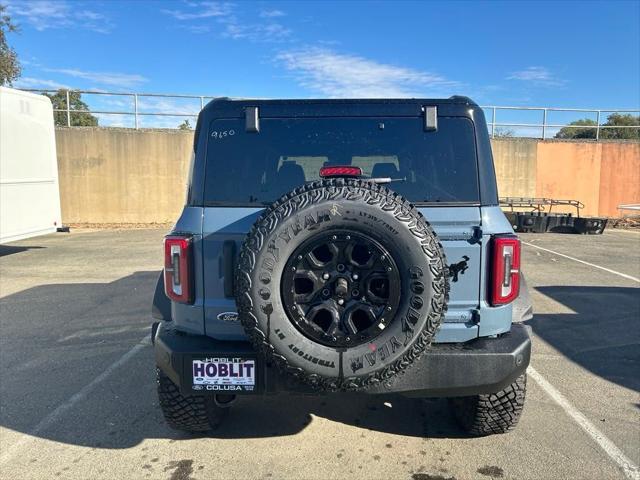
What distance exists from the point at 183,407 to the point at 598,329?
4922 millimetres

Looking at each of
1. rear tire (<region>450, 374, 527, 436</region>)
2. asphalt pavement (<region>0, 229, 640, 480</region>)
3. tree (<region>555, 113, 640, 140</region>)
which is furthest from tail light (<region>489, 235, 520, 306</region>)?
tree (<region>555, 113, 640, 140</region>)

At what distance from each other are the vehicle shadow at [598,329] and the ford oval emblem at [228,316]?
346cm

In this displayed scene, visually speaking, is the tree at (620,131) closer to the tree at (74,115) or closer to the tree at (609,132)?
the tree at (609,132)

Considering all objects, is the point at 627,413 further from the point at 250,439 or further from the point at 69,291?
the point at 69,291

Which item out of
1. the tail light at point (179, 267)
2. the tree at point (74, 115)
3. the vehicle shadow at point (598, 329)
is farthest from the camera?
the tree at point (74, 115)

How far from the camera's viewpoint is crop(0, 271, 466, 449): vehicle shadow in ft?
10.9

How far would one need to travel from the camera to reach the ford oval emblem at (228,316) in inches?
105

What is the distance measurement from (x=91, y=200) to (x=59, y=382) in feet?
48.5

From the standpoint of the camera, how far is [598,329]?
18.9 feet

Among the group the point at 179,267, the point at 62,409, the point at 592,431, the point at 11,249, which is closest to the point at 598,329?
the point at 592,431

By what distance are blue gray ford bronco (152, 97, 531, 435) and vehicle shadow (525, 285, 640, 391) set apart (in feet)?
6.80

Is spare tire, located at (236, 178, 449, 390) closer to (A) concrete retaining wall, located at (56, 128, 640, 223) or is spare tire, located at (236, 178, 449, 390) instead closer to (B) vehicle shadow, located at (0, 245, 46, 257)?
(B) vehicle shadow, located at (0, 245, 46, 257)

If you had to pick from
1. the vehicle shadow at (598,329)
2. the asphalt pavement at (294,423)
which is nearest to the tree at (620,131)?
the vehicle shadow at (598,329)

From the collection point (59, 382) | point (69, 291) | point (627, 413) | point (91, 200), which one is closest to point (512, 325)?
point (627, 413)
